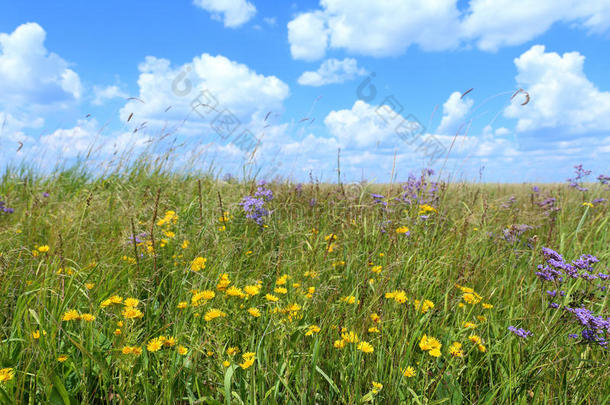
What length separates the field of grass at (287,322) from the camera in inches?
60.1

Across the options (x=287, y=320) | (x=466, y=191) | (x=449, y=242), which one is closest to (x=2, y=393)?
(x=287, y=320)

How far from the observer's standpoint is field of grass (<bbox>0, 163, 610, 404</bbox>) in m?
1.53

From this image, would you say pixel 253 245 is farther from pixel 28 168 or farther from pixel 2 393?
pixel 28 168

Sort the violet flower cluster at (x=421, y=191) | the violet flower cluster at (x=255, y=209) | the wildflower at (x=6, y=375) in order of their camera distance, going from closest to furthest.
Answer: the wildflower at (x=6, y=375) → the violet flower cluster at (x=255, y=209) → the violet flower cluster at (x=421, y=191)

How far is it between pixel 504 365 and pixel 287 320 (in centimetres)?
113

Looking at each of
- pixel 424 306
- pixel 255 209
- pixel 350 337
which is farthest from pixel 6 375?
pixel 255 209

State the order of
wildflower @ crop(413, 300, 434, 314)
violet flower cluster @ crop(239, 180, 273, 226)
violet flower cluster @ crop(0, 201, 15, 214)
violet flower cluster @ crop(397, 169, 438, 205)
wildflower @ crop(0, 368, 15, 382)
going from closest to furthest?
wildflower @ crop(0, 368, 15, 382)
wildflower @ crop(413, 300, 434, 314)
violet flower cluster @ crop(239, 180, 273, 226)
violet flower cluster @ crop(397, 169, 438, 205)
violet flower cluster @ crop(0, 201, 15, 214)

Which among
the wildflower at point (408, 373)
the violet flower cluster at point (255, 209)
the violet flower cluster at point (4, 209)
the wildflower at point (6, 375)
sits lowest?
the wildflower at point (408, 373)

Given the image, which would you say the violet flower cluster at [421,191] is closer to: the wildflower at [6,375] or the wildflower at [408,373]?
the wildflower at [408,373]

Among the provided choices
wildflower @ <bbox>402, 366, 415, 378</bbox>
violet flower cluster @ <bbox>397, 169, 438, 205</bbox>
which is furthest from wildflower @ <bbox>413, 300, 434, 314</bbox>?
violet flower cluster @ <bbox>397, 169, 438, 205</bbox>

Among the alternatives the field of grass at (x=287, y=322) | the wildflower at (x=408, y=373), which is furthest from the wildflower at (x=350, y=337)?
the wildflower at (x=408, y=373)

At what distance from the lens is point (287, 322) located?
5.72ft

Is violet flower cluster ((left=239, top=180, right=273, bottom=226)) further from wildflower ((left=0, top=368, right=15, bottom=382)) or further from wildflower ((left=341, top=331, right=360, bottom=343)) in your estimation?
wildflower ((left=0, top=368, right=15, bottom=382))

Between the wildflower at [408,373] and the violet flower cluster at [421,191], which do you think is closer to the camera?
the wildflower at [408,373]
